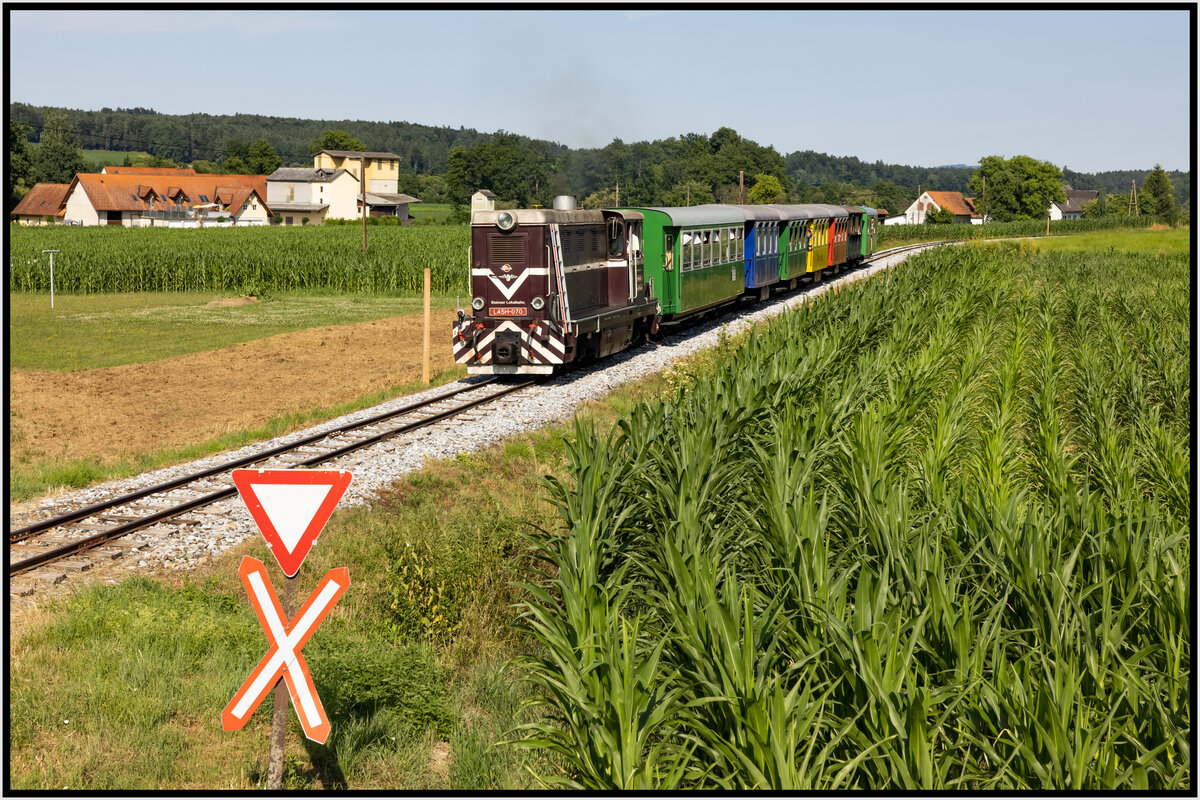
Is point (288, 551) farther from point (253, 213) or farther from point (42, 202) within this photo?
point (42, 202)

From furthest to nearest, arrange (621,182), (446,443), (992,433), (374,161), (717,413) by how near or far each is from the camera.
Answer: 1. (374,161)
2. (621,182)
3. (446,443)
4. (992,433)
5. (717,413)

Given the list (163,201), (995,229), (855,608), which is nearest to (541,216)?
(855,608)

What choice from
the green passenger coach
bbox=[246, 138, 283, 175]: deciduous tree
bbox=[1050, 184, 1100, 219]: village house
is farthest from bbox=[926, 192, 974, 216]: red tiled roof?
the green passenger coach

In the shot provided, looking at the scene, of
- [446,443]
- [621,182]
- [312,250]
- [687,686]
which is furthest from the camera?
[621,182]

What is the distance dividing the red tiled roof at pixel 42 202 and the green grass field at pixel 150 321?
77.0 meters

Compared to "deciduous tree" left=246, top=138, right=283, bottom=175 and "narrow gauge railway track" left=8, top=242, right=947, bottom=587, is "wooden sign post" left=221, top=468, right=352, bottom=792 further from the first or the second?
"deciduous tree" left=246, top=138, right=283, bottom=175

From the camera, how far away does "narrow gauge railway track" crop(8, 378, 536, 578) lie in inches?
441

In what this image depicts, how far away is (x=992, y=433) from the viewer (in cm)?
1161

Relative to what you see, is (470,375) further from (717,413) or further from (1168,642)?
(1168,642)

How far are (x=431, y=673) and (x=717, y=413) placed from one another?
406 centimetres

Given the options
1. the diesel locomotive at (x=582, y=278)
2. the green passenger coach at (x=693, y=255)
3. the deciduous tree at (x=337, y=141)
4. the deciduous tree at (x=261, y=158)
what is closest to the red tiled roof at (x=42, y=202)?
the deciduous tree at (x=261, y=158)

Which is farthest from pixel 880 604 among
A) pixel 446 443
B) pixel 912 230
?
pixel 912 230

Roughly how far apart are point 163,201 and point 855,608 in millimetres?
123116

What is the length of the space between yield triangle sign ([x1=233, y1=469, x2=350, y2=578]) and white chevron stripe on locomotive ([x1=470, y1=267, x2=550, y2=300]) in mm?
14784
